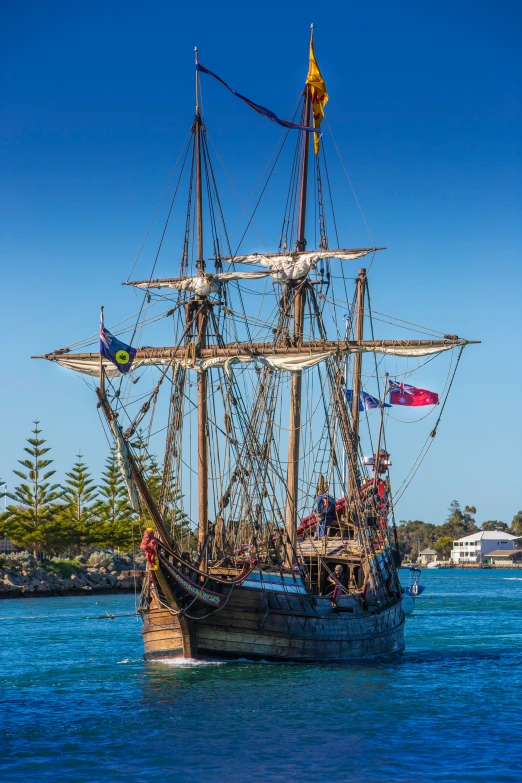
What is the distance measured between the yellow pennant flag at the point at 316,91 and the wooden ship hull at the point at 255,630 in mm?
22345

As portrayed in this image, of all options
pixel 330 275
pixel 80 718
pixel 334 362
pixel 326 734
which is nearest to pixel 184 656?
pixel 80 718

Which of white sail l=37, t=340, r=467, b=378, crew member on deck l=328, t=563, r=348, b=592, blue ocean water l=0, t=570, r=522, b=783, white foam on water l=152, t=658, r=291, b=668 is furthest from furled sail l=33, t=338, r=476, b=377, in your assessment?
blue ocean water l=0, t=570, r=522, b=783

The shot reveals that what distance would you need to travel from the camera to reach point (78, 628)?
167 feet

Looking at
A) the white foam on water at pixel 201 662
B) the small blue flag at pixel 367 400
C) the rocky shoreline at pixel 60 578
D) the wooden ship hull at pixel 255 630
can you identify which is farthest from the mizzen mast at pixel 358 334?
the rocky shoreline at pixel 60 578

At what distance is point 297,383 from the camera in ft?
138

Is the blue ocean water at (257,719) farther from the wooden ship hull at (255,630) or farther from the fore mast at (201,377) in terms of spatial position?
the fore mast at (201,377)

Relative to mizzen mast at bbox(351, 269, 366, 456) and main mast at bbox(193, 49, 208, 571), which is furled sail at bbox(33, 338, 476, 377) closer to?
main mast at bbox(193, 49, 208, 571)

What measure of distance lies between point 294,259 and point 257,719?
77.3 feet

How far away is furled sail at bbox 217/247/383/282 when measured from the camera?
141ft

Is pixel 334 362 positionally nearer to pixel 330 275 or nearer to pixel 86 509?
pixel 330 275

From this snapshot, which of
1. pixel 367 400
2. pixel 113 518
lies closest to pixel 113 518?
pixel 113 518

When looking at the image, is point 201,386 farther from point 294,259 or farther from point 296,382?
point 294,259

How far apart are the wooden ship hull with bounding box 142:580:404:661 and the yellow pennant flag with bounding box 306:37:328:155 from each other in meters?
22.3

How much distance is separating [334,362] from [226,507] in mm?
7428
